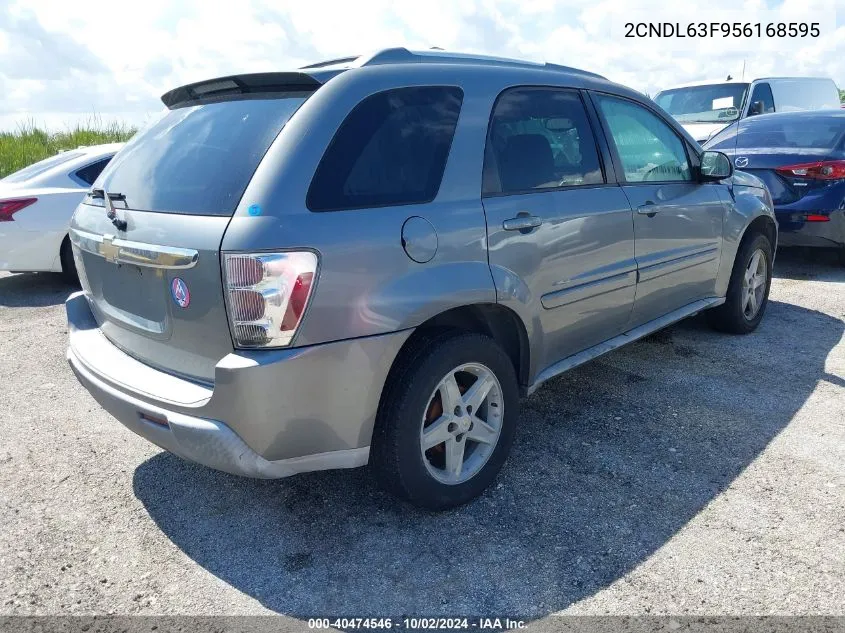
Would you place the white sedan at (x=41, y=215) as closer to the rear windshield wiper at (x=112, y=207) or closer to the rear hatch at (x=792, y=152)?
the rear windshield wiper at (x=112, y=207)

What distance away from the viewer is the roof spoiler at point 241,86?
107 inches

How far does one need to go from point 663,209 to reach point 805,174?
12.2 feet

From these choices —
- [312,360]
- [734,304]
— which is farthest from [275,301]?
[734,304]

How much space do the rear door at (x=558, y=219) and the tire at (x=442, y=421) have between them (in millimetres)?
328

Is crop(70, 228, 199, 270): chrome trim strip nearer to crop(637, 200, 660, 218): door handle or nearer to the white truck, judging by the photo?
crop(637, 200, 660, 218): door handle

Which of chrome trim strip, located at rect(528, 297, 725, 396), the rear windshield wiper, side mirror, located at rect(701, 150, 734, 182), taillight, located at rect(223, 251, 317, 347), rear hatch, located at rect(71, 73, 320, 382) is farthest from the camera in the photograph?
side mirror, located at rect(701, 150, 734, 182)

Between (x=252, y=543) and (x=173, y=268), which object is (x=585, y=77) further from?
(x=252, y=543)

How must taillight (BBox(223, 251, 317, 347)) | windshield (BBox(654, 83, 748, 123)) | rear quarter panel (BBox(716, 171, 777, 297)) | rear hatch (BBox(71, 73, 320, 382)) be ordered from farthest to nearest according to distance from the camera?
windshield (BBox(654, 83, 748, 123)) < rear quarter panel (BBox(716, 171, 777, 297)) < rear hatch (BBox(71, 73, 320, 382)) < taillight (BBox(223, 251, 317, 347))

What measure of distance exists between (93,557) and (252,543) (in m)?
0.60

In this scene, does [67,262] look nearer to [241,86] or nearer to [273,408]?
[241,86]

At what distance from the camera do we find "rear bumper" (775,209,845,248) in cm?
686

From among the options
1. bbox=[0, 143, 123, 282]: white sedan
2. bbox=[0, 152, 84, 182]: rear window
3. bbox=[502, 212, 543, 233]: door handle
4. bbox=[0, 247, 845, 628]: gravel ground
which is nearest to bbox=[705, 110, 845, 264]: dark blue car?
bbox=[0, 247, 845, 628]: gravel ground

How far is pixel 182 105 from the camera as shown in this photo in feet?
10.6

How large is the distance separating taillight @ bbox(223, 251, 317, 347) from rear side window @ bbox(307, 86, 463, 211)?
0.79 feet
